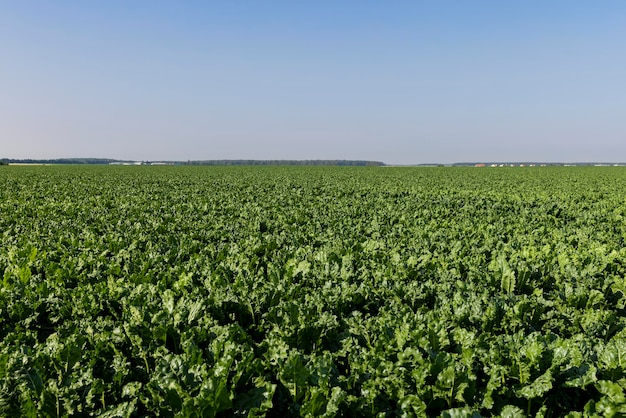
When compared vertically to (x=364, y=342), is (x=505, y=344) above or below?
above

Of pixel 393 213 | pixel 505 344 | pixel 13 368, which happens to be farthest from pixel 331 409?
pixel 393 213

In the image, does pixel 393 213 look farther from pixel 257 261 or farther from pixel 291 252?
pixel 257 261

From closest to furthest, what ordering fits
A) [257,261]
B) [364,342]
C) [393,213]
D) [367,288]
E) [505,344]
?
[505,344] → [364,342] → [367,288] → [257,261] → [393,213]

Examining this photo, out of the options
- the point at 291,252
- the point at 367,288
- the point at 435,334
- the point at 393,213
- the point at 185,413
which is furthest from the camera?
the point at 393,213

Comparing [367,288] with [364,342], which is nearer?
[364,342]

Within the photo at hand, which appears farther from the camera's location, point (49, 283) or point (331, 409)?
point (49, 283)

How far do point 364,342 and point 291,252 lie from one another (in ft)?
13.7

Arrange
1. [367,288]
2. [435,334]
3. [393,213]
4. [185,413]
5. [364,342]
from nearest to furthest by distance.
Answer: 1. [185,413]
2. [435,334]
3. [364,342]
4. [367,288]
5. [393,213]

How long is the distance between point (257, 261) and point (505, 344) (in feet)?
16.4

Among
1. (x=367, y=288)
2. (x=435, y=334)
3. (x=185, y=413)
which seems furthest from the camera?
(x=367, y=288)

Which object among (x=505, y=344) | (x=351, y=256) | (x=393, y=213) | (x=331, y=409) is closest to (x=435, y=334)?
(x=505, y=344)

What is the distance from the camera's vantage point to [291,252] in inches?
347

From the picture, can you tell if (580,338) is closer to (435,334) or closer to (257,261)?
(435,334)

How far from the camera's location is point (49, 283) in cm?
631
